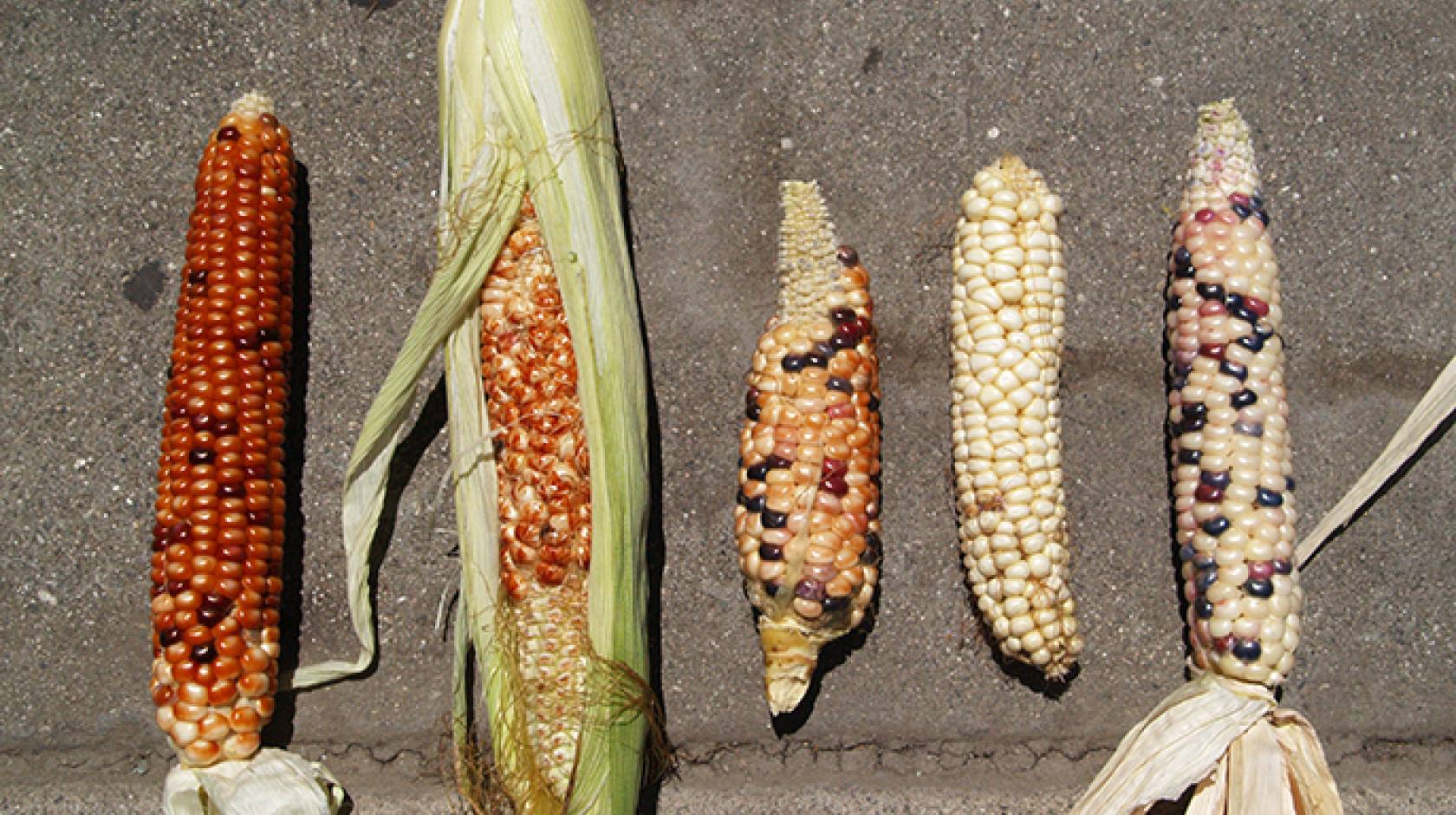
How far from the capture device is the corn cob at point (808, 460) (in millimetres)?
2248

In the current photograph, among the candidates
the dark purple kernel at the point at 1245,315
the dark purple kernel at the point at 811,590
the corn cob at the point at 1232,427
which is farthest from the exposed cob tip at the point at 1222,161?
the dark purple kernel at the point at 811,590

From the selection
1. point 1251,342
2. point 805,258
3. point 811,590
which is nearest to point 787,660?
point 811,590

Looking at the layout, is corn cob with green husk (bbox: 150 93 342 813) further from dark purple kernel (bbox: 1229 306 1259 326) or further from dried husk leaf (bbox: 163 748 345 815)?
dark purple kernel (bbox: 1229 306 1259 326)

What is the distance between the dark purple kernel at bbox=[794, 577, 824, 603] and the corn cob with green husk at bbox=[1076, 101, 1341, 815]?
2.87 ft

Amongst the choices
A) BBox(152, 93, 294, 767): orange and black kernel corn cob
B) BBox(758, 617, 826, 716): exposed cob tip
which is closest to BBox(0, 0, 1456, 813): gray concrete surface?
BBox(758, 617, 826, 716): exposed cob tip

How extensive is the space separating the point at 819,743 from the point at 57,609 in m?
2.12

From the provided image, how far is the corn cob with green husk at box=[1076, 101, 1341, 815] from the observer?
7.43ft

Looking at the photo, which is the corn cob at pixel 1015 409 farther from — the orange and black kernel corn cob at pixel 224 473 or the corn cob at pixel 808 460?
the orange and black kernel corn cob at pixel 224 473

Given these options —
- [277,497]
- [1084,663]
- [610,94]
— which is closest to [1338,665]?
[1084,663]

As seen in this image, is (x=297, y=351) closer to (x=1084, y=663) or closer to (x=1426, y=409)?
(x=1084, y=663)

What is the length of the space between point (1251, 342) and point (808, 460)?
1098 mm

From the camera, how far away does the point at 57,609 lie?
2.64 meters

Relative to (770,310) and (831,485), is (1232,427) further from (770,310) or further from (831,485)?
(770,310)

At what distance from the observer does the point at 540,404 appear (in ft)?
7.32
